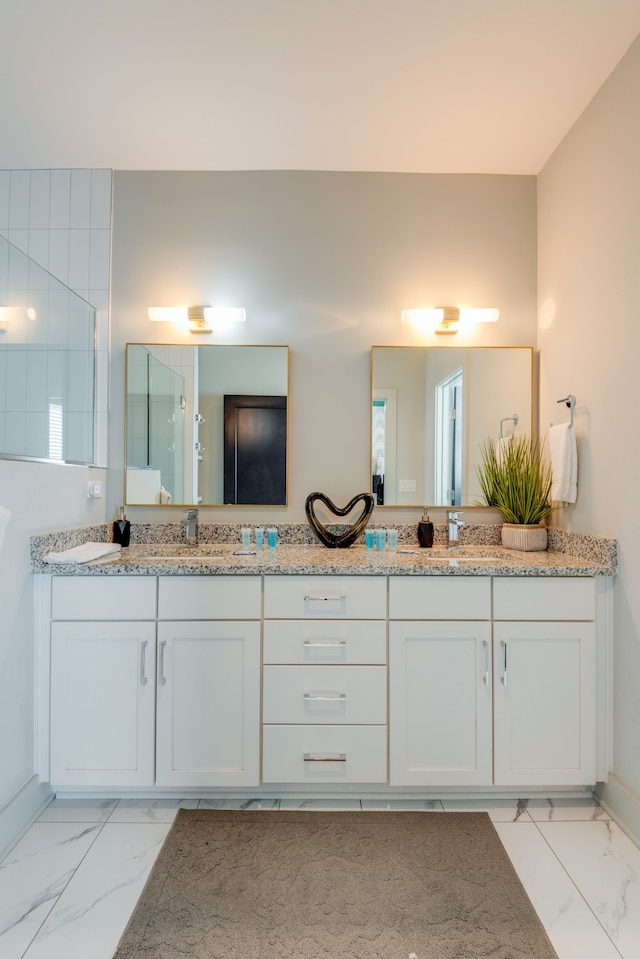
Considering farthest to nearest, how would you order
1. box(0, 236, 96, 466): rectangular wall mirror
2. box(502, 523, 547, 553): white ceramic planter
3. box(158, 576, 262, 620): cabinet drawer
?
1. box(502, 523, 547, 553): white ceramic planter
2. box(0, 236, 96, 466): rectangular wall mirror
3. box(158, 576, 262, 620): cabinet drawer

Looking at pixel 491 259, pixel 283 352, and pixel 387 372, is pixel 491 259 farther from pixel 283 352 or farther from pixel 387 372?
pixel 283 352

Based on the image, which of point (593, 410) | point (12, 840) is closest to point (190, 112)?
point (593, 410)

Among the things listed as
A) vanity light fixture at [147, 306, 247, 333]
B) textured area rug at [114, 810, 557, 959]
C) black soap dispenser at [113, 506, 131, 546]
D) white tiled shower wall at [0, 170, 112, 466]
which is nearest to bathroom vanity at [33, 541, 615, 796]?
textured area rug at [114, 810, 557, 959]

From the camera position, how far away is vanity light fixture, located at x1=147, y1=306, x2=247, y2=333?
2.46 meters

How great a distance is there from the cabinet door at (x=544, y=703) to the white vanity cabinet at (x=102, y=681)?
3.91 feet

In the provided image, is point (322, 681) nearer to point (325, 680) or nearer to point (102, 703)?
point (325, 680)

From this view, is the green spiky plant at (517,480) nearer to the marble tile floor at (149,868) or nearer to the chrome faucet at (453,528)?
the chrome faucet at (453,528)

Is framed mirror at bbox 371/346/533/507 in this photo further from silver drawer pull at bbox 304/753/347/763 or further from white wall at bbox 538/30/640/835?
silver drawer pull at bbox 304/753/347/763

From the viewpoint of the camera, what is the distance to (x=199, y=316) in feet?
8.06

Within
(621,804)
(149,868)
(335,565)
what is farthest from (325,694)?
(621,804)

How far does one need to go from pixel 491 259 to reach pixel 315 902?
8.24ft

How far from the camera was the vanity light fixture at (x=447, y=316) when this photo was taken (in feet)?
8.13

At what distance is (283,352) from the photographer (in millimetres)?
2498

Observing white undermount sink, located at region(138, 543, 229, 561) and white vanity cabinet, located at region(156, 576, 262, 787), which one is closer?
white vanity cabinet, located at region(156, 576, 262, 787)
